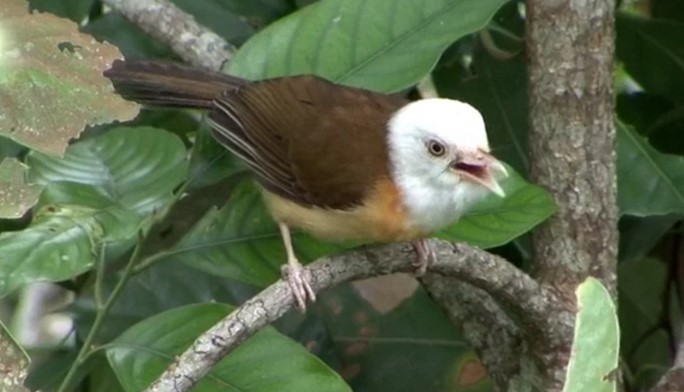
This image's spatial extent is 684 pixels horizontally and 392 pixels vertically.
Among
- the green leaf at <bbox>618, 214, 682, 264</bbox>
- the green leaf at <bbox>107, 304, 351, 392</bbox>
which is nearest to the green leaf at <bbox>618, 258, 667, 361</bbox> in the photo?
the green leaf at <bbox>618, 214, 682, 264</bbox>

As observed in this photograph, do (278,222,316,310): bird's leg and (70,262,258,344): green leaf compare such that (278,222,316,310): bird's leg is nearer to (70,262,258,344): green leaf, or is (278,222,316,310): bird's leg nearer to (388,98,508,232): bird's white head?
(388,98,508,232): bird's white head

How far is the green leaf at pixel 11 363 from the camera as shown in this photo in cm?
122

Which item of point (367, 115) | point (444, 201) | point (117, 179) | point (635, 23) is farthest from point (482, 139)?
point (635, 23)

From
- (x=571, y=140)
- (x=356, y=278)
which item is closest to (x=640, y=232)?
(x=571, y=140)

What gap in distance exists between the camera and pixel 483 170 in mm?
2088

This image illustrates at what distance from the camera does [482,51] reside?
273 centimetres

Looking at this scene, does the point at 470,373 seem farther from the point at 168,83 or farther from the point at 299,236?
the point at 168,83

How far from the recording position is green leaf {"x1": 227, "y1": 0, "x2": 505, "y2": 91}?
2.20 m

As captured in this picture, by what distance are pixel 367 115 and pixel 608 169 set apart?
45 centimetres

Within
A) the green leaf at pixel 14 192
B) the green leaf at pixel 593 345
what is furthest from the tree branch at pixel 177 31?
the green leaf at pixel 593 345

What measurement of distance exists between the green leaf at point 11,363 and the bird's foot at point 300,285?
585mm

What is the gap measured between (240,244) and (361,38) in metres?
0.45

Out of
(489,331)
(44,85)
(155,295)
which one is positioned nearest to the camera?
(44,85)

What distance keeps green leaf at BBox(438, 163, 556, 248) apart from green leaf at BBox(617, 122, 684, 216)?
38 centimetres
